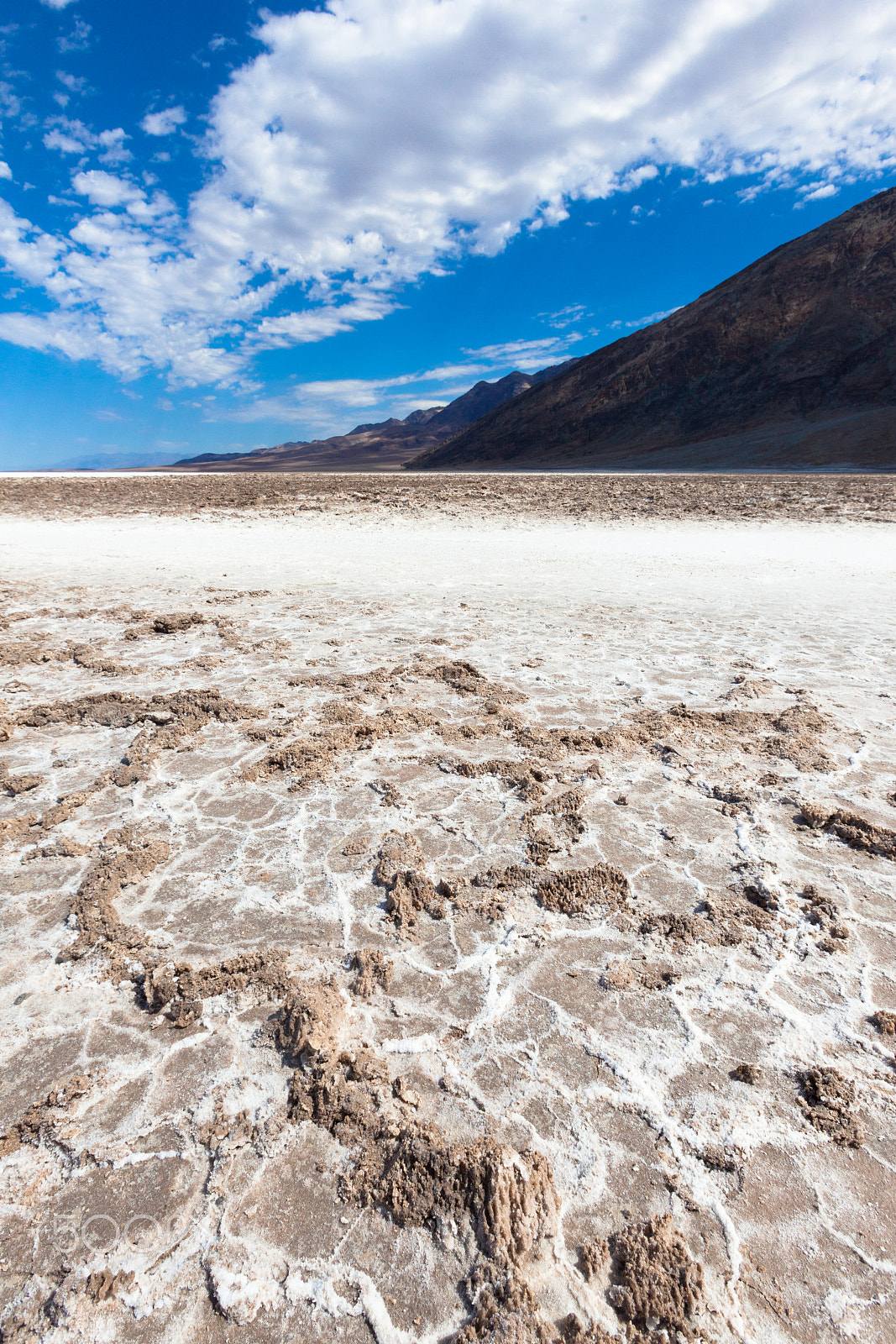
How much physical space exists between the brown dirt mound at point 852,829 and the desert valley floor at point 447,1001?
0.02 meters

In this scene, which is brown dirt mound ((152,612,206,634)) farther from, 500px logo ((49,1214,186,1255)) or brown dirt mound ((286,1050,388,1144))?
500px logo ((49,1214,186,1255))

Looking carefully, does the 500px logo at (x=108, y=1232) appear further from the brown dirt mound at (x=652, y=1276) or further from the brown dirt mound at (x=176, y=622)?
the brown dirt mound at (x=176, y=622)

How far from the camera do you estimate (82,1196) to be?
5.10 feet

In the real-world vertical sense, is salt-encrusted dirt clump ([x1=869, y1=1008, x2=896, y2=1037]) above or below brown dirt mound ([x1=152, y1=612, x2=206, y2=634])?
below

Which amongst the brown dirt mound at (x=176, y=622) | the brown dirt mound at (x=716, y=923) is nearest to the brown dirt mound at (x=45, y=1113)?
the brown dirt mound at (x=716, y=923)

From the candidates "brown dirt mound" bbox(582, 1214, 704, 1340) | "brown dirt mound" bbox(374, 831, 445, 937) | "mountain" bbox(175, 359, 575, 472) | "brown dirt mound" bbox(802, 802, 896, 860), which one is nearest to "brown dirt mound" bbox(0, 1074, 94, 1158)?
"brown dirt mound" bbox(374, 831, 445, 937)

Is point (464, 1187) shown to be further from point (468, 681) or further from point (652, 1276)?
point (468, 681)

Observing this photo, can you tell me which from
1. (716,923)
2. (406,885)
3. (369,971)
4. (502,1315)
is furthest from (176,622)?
(502,1315)

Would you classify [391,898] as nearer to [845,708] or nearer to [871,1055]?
[871,1055]

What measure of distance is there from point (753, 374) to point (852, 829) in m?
52.0

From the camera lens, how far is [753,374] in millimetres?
45344

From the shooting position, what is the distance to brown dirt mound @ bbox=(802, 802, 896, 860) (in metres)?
2.94

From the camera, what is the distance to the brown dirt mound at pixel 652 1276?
1.35 m

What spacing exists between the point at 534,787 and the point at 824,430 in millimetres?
38646
